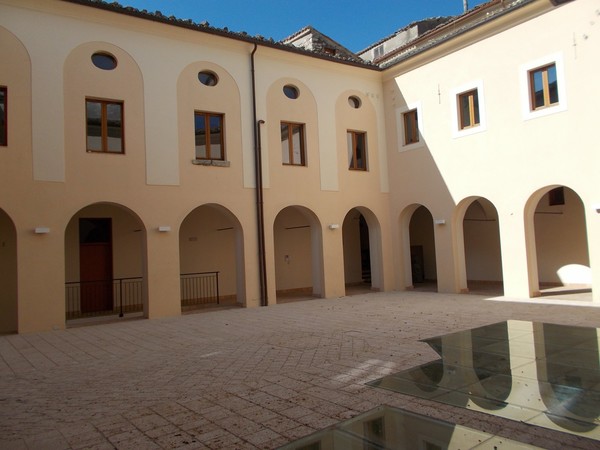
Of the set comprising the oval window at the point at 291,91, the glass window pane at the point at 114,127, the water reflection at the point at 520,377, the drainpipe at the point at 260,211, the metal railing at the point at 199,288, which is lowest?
the water reflection at the point at 520,377

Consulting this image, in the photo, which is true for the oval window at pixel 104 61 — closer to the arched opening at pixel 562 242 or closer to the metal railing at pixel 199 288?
the metal railing at pixel 199 288

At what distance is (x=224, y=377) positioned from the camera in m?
5.66

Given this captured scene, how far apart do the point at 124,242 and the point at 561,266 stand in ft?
43.8

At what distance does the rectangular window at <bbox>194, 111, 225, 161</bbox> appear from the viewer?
12.6 meters


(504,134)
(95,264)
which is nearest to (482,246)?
(504,134)

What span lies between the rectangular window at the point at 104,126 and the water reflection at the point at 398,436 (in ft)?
30.8

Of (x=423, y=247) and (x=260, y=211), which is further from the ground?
(x=260, y=211)

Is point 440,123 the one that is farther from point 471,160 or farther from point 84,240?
point 84,240

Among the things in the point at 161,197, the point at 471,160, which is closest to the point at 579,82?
the point at 471,160

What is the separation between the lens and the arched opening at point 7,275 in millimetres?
11664

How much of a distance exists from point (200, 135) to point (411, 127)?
22.5ft

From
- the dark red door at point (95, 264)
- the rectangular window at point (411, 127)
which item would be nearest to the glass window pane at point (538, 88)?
the rectangular window at point (411, 127)

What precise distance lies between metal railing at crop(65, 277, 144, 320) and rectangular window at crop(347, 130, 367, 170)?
7.55 meters

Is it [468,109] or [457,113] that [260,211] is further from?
[468,109]
